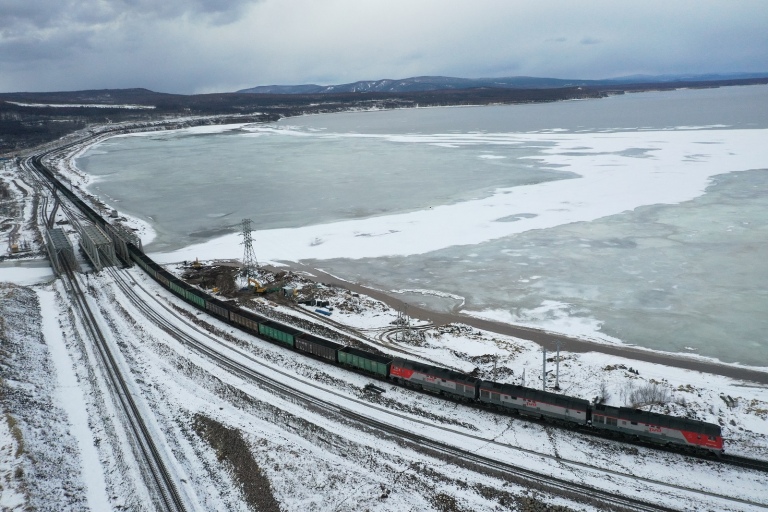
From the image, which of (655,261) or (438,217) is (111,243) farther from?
(655,261)

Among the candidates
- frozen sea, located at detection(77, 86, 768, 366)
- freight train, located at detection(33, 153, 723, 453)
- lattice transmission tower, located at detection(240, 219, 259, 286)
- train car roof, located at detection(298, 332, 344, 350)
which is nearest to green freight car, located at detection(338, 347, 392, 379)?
freight train, located at detection(33, 153, 723, 453)

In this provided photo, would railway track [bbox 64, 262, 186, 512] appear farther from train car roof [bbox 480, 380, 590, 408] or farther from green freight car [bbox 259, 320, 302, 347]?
train car roof [bbox 480, 380, 590, 408]

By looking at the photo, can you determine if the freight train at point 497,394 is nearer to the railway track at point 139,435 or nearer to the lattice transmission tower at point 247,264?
the lattice transmission tower at point 247,264

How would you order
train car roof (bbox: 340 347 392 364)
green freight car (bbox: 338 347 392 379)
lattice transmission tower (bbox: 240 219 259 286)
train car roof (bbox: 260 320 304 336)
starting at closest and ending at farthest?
green freight car (bbox: 338 347 392 379) < train car roof (bbox: 340 347 392 364) < train car roof (bbox: 260 320 304 336) < lattice transmission tower (bbox: 240 219 259 286)

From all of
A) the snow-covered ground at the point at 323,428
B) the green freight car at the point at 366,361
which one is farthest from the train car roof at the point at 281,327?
the green freight car at the point at 366,361

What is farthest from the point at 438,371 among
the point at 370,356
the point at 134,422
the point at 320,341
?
the point at 134,422

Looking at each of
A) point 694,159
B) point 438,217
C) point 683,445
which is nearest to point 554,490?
point 683,445
